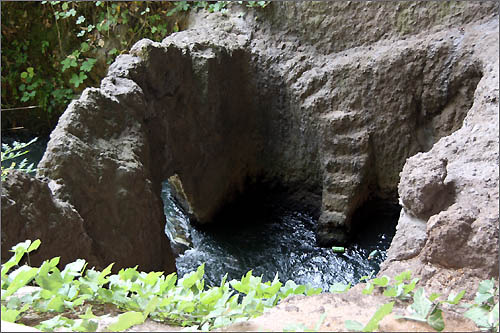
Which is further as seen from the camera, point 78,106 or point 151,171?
point 151,171

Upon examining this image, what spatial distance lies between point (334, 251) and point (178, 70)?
2337mm

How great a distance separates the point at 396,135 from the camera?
5305mm

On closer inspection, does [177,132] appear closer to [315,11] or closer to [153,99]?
[153,99]

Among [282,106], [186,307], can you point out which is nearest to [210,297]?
[186,307]

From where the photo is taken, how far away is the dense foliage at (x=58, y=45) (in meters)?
6.47

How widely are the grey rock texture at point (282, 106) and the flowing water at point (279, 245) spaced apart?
0.65ft

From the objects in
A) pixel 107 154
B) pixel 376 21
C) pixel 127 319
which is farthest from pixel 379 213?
pixel 127 319

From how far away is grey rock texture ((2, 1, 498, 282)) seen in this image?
3.75 metres

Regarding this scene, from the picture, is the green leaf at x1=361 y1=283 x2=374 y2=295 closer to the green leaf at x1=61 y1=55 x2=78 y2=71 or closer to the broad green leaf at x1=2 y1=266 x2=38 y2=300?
the broad green leaf at x1=2 y1=266 x2=38 y2=300

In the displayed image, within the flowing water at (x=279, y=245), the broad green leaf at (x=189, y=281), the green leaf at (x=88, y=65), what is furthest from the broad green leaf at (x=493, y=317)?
the green leaf at (x=88, y=65)

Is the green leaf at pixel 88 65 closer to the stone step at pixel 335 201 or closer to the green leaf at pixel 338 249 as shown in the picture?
the stone step at pixel 335 201

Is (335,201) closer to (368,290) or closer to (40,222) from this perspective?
(40,222)

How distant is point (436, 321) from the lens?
1578 millimetres

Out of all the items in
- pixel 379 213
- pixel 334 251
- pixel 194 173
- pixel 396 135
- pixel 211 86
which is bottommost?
Answer: pixel 334 251
